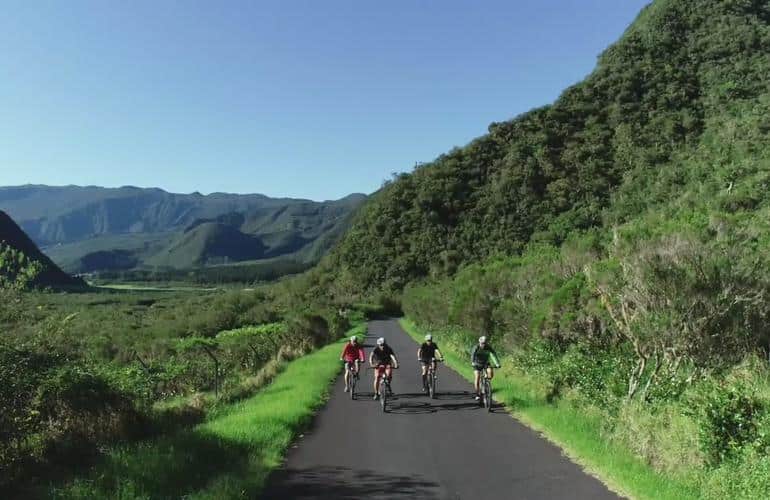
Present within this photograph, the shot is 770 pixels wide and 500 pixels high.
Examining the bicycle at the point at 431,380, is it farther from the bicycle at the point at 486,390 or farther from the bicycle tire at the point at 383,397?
the bicycle tire at the point at 383,397

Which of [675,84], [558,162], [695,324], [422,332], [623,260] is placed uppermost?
[675,84]

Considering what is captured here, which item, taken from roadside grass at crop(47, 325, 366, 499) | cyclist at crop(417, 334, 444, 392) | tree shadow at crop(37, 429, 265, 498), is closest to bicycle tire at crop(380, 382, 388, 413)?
roadside grass at crop(47, 325, 366, 499)

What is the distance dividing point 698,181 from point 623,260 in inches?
1765

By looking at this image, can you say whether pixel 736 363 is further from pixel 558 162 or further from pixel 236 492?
pixel 558 162

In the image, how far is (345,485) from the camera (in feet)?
29.1

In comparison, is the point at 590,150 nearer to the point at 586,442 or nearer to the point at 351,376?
the point at 351,376

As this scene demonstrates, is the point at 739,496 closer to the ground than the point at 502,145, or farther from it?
closer to the ground

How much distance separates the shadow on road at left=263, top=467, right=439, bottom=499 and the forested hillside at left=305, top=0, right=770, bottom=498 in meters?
3.56

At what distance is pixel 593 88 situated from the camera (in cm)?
8031

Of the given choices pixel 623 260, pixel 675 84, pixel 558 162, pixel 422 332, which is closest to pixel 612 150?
→ pixel 558 162

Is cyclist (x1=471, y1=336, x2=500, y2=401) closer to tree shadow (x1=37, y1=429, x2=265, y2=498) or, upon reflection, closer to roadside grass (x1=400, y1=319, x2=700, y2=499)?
roadside grass (x1=400, y1=319, x2=700, y2=499)

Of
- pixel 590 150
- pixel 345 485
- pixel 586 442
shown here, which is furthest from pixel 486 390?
pixel 590 150

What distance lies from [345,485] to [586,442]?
168 inches

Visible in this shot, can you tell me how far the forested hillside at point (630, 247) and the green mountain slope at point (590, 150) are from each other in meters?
0.24
